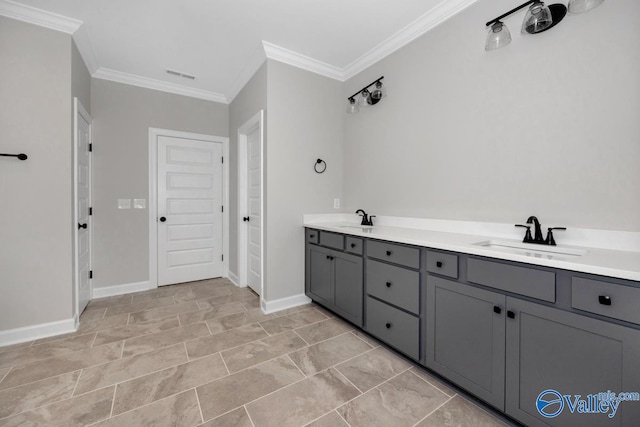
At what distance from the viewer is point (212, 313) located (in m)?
2.85

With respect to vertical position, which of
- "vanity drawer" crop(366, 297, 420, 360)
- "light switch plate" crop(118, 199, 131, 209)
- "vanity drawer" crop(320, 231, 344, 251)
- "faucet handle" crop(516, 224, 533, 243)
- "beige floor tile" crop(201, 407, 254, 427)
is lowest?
"beige floor tile" crop(201, 407, 254, 427)

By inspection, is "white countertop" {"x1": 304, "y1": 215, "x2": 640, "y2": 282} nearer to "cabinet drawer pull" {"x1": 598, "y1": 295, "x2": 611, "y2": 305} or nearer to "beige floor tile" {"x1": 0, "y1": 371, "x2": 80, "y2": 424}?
"cabinet drawer pull" {"x1": 598, "y1": 295, "x2": 611, "y2": 305}

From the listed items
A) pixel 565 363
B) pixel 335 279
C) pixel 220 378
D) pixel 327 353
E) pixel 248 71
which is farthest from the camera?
pixel 248 71

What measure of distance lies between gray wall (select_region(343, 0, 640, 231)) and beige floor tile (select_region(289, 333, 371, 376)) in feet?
4.17

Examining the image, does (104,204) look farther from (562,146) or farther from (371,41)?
(562,146)

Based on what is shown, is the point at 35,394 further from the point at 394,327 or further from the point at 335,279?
the point at 394,327

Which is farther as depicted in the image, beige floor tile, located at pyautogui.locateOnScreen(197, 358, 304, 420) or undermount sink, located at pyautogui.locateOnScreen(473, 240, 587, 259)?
beige floor tile, located at pyautogui.locateOnScreen(197, 358, 304, 420)

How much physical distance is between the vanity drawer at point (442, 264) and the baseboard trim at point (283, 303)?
172 centimetres

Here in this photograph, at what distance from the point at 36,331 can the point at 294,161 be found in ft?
9.13

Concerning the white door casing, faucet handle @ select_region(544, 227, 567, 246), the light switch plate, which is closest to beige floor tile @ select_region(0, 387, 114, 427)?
the white door casing

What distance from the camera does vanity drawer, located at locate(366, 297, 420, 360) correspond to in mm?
1847

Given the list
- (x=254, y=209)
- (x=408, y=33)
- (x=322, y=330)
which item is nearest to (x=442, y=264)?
(x=322, y=330)

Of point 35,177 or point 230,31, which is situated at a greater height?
point 230,31

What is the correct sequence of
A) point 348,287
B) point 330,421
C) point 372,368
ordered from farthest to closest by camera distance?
point 348,287, point 372,368, point 330,421
